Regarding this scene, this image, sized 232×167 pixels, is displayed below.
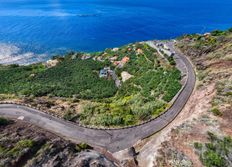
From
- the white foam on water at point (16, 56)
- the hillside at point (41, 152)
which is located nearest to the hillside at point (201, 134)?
the hillside at point (41, 152)

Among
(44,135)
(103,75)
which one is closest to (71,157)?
(44,135)

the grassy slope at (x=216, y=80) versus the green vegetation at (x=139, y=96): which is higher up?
the grassy slope at (x=216, y=80)

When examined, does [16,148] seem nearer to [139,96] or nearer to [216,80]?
[139,96]

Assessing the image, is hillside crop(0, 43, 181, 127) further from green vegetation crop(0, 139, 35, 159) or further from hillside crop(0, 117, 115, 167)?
green vegetation crop(0, 139, 35, 159)

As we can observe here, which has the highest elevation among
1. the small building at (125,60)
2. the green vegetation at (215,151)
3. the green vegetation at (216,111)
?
the green vegetation at (216,111)

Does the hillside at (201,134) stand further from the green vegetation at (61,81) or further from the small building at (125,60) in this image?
the small building at (125,60)

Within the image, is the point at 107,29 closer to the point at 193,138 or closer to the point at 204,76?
the point at 204,76
